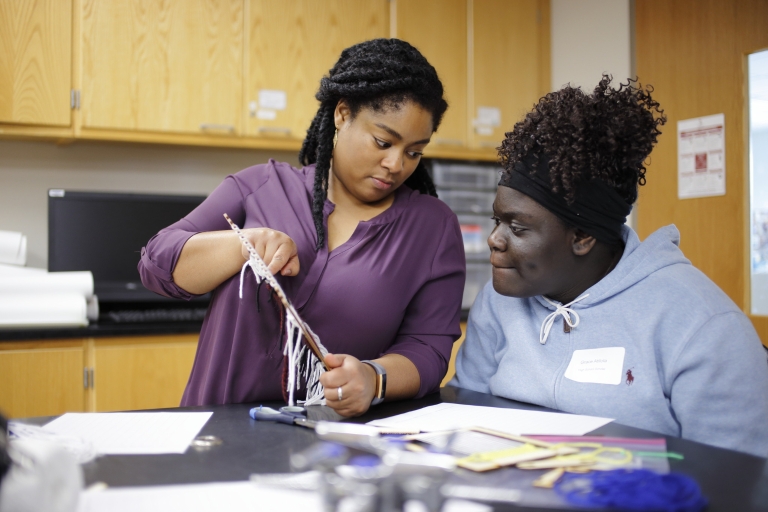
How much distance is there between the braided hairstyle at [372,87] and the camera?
1.31 metres

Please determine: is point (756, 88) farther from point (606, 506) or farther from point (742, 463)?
point (606, 506)

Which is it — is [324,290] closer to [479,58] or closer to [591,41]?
[479,58]

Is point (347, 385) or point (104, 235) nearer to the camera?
point (347, 385)

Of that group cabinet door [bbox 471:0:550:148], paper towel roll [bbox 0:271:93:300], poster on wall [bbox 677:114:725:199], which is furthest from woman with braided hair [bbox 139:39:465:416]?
cabinet door [bbox 471:0:550:148]

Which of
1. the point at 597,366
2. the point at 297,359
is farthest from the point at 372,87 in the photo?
the point at 597,366

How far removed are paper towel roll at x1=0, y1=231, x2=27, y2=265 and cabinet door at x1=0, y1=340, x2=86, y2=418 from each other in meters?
0.46

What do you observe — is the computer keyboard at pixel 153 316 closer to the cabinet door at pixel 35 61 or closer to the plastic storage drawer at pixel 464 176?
the cabinet door at pixel 35 61

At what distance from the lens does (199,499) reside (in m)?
0.67

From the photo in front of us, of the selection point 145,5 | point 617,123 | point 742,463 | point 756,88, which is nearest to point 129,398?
point 145,5

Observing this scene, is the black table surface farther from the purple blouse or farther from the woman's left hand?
the purple blouse

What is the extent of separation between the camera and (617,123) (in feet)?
3.93

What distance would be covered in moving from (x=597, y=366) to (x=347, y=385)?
0.42 metres

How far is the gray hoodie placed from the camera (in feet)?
3.21

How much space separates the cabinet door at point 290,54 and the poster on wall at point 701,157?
1.49m
